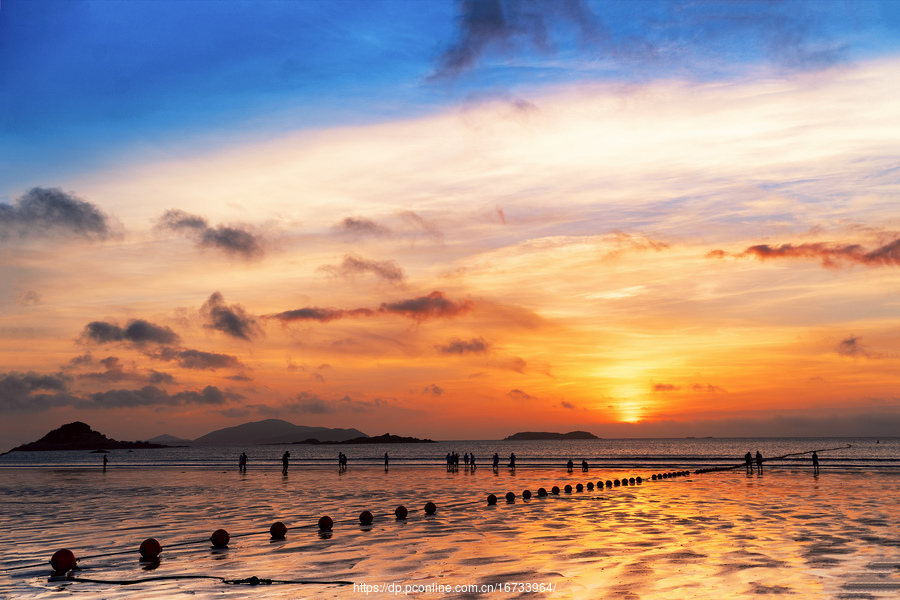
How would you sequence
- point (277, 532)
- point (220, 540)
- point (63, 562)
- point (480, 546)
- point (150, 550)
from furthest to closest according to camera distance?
point (277, 532) → point (220, 540) → point (480, 546) → point (150, 550) → point (63, 562)

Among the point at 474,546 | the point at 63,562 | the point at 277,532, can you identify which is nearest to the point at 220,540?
the point at 277,532

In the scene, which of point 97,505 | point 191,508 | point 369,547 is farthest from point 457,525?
point 97,505

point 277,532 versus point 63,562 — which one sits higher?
point 63,562

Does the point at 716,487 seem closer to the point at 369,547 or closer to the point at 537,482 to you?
the point at 537,482

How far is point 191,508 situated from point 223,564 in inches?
631

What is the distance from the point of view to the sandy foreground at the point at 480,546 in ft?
44.4

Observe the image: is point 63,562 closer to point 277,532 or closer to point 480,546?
point 277,532

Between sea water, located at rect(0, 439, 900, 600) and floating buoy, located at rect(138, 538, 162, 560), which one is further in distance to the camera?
floating buoy, located at rect(138, 538, 162, 560)

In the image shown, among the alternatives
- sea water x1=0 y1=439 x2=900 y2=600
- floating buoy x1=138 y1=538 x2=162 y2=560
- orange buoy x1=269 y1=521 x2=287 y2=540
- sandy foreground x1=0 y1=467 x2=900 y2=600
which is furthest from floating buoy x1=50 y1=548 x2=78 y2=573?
orange buoy x1=269 y1=521 x2=287 y2=540

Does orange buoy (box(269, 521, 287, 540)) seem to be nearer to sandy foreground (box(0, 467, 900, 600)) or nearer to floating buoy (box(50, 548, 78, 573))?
sandy foreground (box(0, 467, 900, 600))

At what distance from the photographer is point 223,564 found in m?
16.4

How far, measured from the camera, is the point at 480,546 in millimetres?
18750

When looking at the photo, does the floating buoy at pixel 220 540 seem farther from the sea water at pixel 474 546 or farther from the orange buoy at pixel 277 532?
the orange buoy at pixel 277 532

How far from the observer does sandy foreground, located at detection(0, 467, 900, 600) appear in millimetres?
13547
